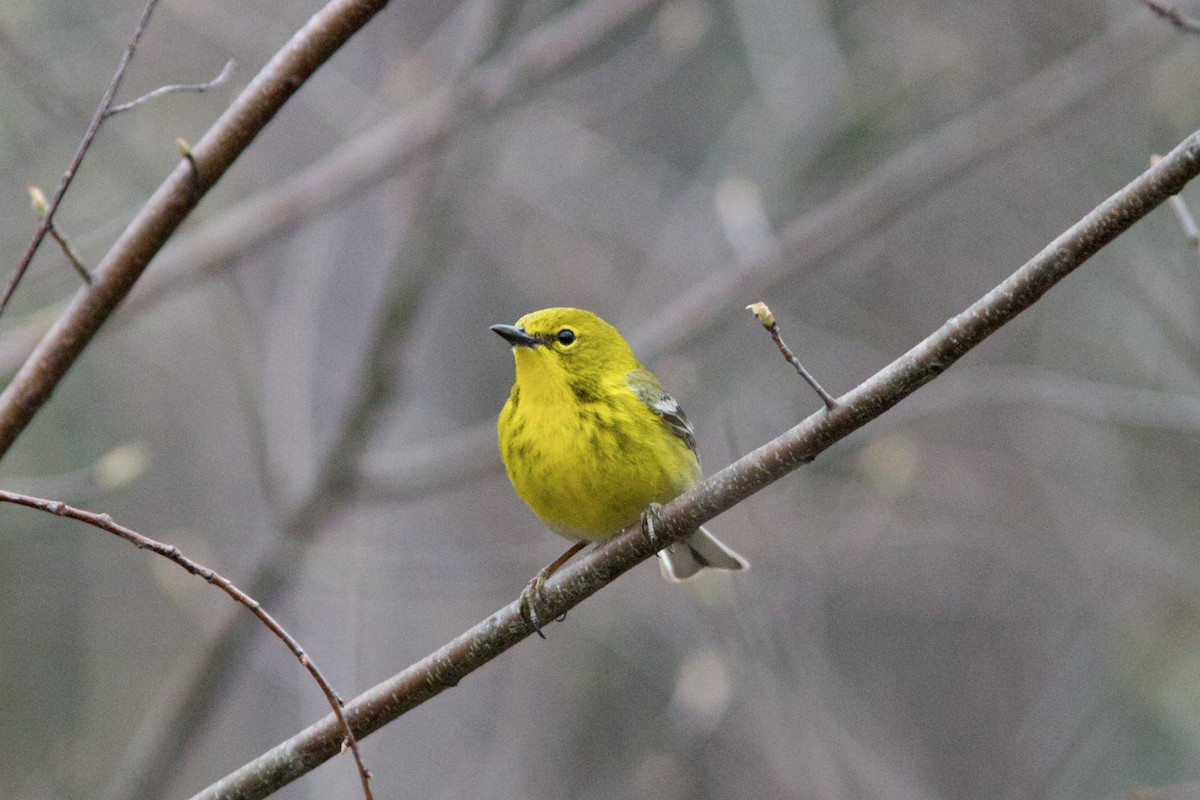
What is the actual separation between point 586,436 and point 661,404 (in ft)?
1.52

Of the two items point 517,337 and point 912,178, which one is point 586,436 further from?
point 912,178

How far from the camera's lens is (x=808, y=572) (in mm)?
6605

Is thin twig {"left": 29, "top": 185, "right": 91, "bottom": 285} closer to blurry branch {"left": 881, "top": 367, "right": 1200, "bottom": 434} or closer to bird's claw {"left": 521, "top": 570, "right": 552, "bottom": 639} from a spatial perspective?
bird's claw {"left": 521, "top": 570, "right": 552, "bottom": 639}

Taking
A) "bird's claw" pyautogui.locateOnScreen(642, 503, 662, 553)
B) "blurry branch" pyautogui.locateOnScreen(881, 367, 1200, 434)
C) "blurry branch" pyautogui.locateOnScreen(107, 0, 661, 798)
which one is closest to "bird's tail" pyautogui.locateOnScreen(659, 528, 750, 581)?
"bird's claw" pyautogui.locateOnScreen(642, 503, 662, 553)

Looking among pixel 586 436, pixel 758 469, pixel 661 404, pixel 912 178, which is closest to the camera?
pixel 758 469

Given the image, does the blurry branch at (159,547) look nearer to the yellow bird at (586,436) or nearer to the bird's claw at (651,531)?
the bird's claw at (651,531)

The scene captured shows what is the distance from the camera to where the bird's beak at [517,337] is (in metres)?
4.28

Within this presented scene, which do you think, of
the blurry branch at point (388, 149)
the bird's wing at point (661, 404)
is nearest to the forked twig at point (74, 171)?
the bird's wing at point (661, 404)

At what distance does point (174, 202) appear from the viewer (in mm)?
3174

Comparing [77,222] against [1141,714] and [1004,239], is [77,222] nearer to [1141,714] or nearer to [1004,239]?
[1004,239]

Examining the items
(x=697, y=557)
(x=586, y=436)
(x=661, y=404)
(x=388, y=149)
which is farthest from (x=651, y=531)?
(x=388, y=149)

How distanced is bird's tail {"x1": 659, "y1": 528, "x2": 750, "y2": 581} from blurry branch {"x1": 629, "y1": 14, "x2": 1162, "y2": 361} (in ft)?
6.15

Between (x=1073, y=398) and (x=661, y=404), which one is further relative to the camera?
(x=1073, y=398)

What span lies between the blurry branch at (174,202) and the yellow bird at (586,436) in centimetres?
135
